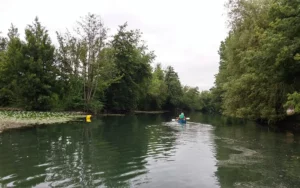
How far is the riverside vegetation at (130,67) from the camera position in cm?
Result: 2238

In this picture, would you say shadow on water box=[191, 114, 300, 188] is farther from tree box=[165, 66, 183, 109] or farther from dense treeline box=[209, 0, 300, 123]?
tree box=[165, 66, 183, 109]

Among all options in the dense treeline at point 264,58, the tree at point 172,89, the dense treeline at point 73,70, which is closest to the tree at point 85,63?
the dense treeline at point 73,70

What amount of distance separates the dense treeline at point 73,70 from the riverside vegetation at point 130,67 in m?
0.13

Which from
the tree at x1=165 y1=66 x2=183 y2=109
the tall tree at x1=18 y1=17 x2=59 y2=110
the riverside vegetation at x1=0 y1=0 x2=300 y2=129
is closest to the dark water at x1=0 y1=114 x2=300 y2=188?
the riverside vegetation at x1=0 y1=0 x2=300 y2=129

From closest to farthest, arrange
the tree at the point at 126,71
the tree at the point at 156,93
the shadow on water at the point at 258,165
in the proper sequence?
the shadow on water at the point at 258,165 → the tree at the point at 126,71 → the tree at the point at 156,93

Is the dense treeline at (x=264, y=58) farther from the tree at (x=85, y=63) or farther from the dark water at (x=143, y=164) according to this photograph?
the tree at (x=85, y=63)

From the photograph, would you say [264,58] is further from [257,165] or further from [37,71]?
[37,71]

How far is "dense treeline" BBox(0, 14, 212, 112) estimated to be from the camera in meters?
40.5

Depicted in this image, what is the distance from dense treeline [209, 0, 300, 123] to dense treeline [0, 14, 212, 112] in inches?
927

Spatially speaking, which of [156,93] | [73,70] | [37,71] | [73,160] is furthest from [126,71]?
[73,160]

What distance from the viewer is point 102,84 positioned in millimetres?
50688

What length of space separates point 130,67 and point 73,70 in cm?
1376

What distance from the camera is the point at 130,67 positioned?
59250mm

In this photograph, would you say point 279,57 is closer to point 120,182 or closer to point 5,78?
point 120,182
